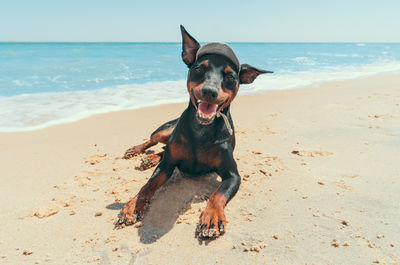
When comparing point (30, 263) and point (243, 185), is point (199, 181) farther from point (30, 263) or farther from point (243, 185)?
point (30, 263)

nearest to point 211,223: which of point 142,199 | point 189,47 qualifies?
point 142,199

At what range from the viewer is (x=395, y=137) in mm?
4750

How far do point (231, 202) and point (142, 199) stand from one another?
84 cm

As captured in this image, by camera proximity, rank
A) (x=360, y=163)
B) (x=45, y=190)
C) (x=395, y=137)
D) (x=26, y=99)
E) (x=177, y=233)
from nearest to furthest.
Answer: (x=177, y=233)
(x=45, y=190)
(x=360, y=163)
(x=395, y=137)
(x=26, y=99)

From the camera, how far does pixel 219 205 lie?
275 centimetres

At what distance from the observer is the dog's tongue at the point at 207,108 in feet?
8.80

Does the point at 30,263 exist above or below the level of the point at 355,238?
below

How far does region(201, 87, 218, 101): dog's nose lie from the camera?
2553 millimetres

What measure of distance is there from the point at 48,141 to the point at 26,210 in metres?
2.24

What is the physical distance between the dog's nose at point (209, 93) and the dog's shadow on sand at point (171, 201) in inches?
41.9

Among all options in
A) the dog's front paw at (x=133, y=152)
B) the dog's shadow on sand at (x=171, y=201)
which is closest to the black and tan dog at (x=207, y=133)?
the dog's shadow on sand at (x=171, y=201)

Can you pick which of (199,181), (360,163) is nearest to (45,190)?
(199,181)

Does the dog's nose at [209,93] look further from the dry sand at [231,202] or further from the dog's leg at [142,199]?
the dry sand at [231,202]

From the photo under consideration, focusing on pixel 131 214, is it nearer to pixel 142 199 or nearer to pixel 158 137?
pixel 142 199
